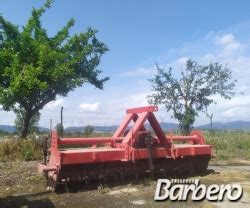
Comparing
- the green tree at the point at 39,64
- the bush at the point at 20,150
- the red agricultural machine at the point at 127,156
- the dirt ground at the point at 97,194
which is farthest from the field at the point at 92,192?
the green tree at the point at 39,64

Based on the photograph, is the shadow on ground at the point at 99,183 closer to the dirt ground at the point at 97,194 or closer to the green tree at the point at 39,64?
the dirt ground at the point at 97,194

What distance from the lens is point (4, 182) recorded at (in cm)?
958

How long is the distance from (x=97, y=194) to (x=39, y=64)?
1253cm

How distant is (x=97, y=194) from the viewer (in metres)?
8.02

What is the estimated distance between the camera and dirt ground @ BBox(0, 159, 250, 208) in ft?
23.6

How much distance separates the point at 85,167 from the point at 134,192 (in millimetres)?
1217

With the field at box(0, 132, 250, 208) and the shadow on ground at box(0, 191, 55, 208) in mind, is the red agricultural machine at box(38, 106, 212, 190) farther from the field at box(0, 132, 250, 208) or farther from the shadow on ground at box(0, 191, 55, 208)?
the shadow on ground at box(0, 191, 55, 208)

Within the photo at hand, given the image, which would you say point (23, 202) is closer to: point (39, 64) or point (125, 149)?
point (125, 149)

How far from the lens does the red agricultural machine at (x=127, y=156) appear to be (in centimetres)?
828

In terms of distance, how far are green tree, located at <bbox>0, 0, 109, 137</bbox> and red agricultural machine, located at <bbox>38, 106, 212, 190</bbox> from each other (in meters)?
9.65

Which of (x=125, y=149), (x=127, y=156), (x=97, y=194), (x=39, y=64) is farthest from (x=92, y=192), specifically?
(x=39, y=64)

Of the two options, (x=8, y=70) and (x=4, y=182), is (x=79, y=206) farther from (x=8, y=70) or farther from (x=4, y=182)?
(x=8, y=70)

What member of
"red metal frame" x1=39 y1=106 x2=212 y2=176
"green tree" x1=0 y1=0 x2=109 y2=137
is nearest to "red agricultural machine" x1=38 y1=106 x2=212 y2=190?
"red metal frame" x1=39 y1=106 x2=212 y2=176

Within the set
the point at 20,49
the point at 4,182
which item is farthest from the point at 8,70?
the point at 4,182
